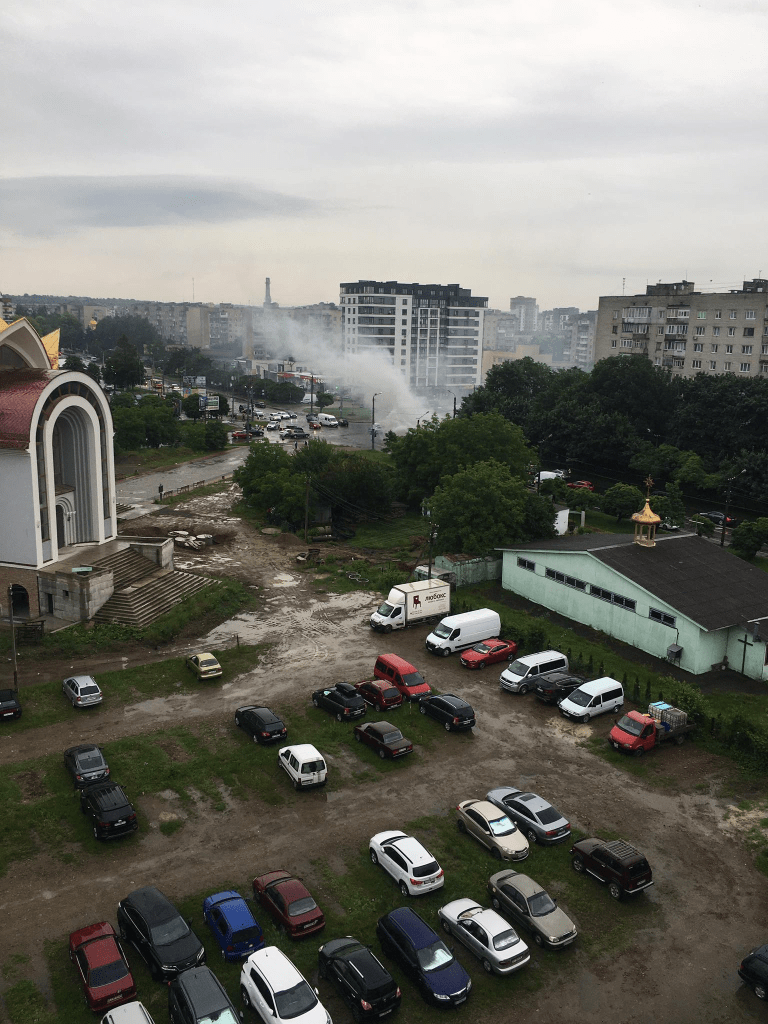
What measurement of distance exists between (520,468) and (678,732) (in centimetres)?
2910

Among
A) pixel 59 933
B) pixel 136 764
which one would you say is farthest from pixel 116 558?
pixel 59 933

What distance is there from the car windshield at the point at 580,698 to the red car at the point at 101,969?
17419 millimetres

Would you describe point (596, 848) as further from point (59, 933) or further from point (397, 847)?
point (59, 933)

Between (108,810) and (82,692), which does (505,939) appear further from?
(82,692)

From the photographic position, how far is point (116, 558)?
39.2m

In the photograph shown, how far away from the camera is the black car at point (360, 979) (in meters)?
15.3

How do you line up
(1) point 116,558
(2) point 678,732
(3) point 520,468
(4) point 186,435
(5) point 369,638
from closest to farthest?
(2) point 678,732
(5) point 369,638
(1) point 116,558
(3) point 520,468
(4) point 186,435

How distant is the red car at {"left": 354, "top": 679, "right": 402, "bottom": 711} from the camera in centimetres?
2853

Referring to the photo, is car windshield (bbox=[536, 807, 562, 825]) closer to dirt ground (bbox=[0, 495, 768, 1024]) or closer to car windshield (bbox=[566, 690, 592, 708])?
dirt ground (bbox=[0, 495, 768, 1024])

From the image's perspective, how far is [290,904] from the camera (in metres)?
17.7

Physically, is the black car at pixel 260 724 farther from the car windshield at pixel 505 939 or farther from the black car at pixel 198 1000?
the car windshield at pixel 505 939

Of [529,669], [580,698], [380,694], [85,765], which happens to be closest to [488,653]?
[529,669]

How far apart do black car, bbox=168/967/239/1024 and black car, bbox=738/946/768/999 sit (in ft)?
34.8

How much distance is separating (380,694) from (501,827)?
8494 mm
